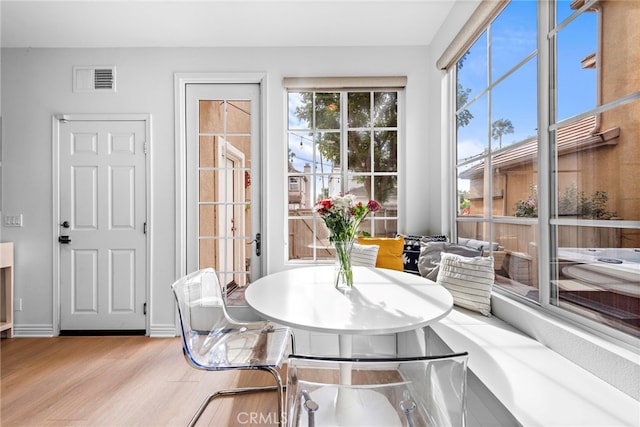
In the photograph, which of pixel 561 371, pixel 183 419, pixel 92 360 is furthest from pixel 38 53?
pixel 561 371

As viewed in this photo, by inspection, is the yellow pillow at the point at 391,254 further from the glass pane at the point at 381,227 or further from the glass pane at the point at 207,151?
the glass pane at the point at 207,151

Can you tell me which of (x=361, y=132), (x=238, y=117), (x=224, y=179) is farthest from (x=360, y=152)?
(x=224, y=179)

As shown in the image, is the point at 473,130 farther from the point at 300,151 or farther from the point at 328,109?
the point at 300,151

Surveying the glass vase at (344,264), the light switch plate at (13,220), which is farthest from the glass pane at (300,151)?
the light switch plate at (13,220)

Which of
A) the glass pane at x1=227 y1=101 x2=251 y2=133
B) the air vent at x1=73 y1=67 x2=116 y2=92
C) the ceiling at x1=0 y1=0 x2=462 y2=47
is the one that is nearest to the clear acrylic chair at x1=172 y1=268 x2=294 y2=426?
the glass pane at x1=227 y1=101 x2=251 y2=133

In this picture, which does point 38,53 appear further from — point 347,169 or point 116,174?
point 347,169

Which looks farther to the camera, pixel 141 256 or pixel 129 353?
pixel 141 256

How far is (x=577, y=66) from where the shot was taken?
131 centimetres

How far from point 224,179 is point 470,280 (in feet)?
7.43

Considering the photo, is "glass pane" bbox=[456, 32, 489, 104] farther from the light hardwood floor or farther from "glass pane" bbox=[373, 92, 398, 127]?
the light hardwood floor

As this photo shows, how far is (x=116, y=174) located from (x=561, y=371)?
11.4 ft

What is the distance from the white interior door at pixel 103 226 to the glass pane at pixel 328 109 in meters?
1.68

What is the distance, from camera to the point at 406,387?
812 mm

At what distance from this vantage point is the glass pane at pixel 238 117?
2.92 meters
